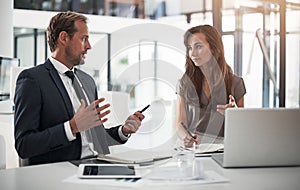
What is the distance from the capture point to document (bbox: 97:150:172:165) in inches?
66.1

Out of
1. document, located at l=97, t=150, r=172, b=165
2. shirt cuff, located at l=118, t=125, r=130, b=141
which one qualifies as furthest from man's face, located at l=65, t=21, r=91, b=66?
document, located at l=97, t=150, r=172, b=165

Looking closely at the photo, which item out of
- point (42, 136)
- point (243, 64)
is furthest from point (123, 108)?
point (243, 64)

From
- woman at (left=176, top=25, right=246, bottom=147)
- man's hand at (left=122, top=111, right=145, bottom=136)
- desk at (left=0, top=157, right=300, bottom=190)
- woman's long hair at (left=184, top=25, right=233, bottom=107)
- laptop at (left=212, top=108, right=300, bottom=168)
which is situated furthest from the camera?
woman's long hair at (left=184, top=25, right=233, bottom=107)

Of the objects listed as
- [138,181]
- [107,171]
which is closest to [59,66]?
[107,171]

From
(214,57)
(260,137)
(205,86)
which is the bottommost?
(260,137)

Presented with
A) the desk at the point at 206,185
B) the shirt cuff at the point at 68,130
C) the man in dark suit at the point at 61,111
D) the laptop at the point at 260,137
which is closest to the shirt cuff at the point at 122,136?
the man in dark suit at the point at 61,111

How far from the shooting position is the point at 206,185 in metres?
1.37

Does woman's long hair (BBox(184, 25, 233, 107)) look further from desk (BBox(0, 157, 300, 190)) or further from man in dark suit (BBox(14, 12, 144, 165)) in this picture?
desk (BBox(0, 157, 300, 190))

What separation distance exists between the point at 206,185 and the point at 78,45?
111 cm

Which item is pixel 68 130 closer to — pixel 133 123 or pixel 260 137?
pixel 133 123

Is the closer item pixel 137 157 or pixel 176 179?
pixel 176 179

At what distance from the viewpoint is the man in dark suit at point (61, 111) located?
5.92 ft

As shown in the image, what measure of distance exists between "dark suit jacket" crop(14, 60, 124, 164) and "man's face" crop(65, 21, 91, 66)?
159 mm

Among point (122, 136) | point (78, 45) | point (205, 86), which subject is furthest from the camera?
point (205, 86)
